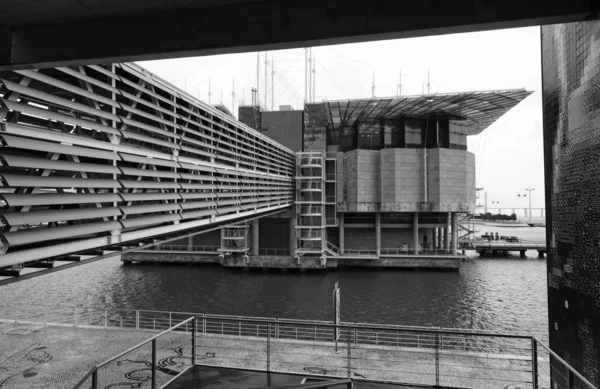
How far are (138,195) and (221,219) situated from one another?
730 cm

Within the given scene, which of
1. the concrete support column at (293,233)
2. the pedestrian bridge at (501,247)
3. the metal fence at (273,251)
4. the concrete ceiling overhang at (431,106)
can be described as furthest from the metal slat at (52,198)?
the pedestrian bridge at (501,247)

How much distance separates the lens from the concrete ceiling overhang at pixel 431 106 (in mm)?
46969

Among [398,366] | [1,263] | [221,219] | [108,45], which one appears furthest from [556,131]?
[221,219]

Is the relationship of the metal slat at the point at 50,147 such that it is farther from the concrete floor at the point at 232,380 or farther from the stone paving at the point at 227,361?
the stone paving at the point at 227,361

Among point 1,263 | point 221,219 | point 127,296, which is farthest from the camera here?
point 127,296

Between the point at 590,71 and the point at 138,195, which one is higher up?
the point at 590,71

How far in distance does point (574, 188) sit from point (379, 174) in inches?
1822

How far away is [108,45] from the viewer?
5312mm

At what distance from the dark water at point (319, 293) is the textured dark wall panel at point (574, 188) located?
1877 cm

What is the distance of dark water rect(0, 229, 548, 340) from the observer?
26938mm

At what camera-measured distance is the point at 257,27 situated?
507 cm

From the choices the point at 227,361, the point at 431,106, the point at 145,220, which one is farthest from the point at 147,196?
the point at 431,106

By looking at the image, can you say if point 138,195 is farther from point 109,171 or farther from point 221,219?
point 221,219

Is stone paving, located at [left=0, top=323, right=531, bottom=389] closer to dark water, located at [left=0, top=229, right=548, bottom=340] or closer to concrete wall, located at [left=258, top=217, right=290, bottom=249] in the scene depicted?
dark water, located at [left=0, top=229, right=548, bottom=340]
